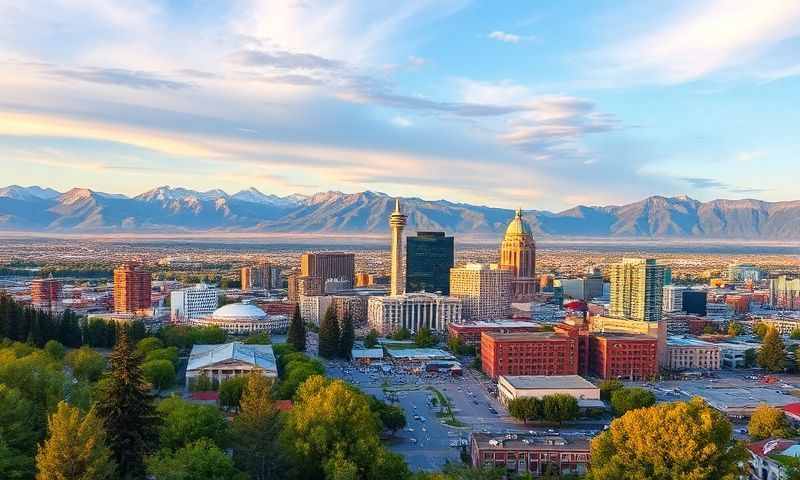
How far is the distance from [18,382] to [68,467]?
1553cm

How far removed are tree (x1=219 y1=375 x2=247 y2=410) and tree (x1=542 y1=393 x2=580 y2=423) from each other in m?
20.1

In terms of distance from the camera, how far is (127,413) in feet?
93.8

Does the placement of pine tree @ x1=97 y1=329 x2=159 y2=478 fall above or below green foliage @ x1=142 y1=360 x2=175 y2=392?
above

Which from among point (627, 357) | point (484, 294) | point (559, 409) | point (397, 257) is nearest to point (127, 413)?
point (559, 409)

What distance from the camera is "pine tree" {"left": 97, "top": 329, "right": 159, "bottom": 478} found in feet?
93.0

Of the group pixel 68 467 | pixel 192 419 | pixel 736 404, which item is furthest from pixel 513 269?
pixel 68 467

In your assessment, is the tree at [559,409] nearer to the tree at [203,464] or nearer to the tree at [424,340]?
the tree at [203,464]

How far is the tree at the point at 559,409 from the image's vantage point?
5203cm

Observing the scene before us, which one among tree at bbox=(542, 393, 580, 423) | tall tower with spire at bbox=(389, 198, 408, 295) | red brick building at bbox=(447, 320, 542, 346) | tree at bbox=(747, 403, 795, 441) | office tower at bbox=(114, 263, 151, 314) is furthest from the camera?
tall tower with spire at bbox=(389, 198, 408, 295)

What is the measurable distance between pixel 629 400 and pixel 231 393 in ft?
88.5

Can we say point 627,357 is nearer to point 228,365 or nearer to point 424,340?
point 424,340

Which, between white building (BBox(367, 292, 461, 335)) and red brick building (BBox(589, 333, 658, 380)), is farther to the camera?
white building (BBox(367, 292, 461, 335))

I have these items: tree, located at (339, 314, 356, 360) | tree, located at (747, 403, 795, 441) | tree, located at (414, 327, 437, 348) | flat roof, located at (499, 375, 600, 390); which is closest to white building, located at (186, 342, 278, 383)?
tree, located at (339, 314, 356, 360)

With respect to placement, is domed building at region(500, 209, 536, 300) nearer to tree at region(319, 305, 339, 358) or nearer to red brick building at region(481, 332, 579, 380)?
tree at region(319, 305, 339, 358)
